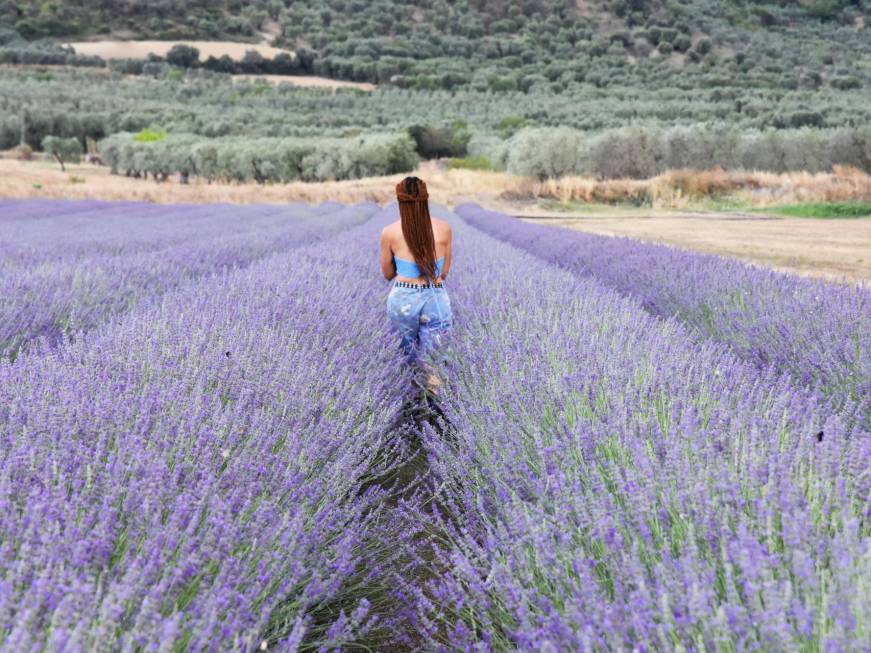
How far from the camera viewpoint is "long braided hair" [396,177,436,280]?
349 centimetres

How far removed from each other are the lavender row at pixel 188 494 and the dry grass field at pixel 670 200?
284 inches

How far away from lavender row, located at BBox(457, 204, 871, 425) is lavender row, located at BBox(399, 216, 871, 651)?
508mm

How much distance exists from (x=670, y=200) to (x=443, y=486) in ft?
69.0

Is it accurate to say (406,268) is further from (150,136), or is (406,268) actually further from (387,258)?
(150,136)

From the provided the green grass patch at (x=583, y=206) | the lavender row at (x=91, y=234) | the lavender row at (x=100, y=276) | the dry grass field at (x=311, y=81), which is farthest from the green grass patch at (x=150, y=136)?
the lavender row at (x=100, y=276)

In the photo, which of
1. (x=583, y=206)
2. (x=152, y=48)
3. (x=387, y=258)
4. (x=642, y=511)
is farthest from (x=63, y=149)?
(x=152, y=48)

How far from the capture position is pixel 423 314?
3.74 metres

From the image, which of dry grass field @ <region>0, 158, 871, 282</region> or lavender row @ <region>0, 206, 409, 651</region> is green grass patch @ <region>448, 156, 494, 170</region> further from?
lavender row @ <region>0, 206, 409, 651</region>

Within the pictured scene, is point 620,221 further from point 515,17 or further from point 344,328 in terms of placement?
point 515,17

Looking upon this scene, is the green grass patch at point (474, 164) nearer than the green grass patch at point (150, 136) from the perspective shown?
Yes

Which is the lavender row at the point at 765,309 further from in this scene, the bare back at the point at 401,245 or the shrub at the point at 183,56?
the shrub at the point at 183,56

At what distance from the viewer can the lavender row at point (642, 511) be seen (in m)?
0.95

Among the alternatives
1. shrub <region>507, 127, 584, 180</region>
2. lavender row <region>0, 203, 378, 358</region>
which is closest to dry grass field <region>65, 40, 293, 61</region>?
shrub <region>507, 127, 584, 180</region>

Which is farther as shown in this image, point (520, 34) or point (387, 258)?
point (520, 34)
